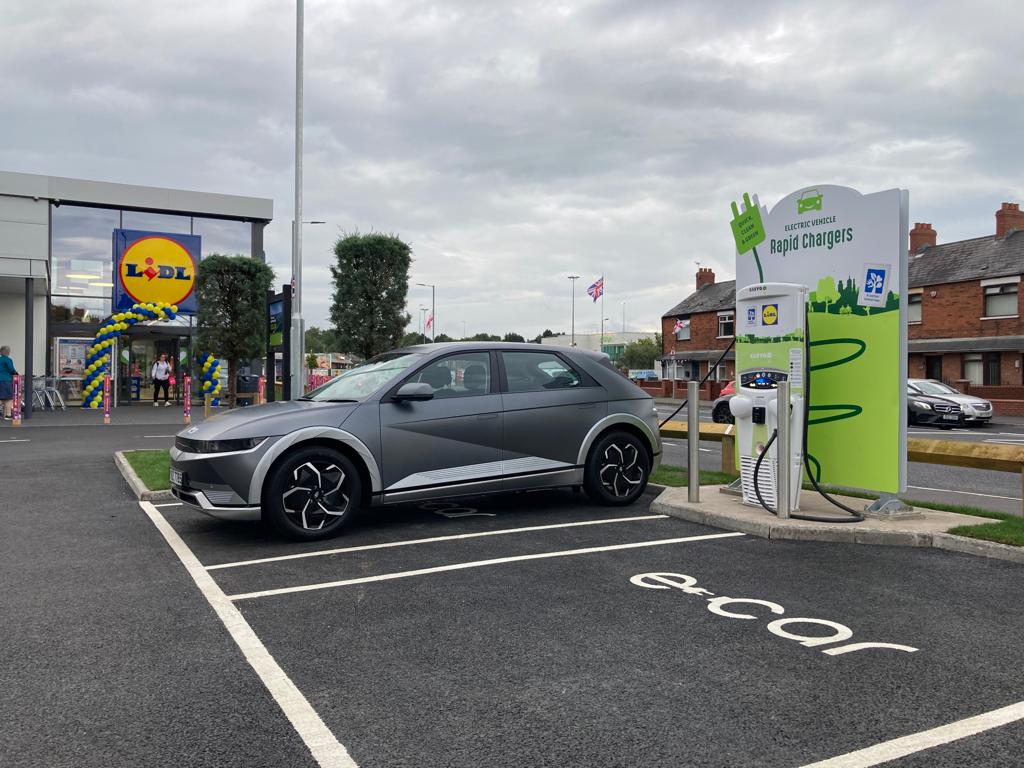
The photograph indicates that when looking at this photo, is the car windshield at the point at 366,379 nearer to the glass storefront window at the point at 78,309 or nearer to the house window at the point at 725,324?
the glass storefront window at the point at 78,309

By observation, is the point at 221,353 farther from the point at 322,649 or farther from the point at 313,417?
the point at 322,649

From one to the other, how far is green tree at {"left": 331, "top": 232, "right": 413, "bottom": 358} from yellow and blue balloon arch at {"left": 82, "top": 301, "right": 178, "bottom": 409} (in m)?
10.0

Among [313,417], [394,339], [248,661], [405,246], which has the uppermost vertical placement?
[405,246]

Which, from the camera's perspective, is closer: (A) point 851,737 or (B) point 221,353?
(A) point 851,737

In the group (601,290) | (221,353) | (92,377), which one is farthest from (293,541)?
(601,290)

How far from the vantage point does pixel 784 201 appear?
7.98 meters

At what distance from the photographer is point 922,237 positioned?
40281 millimetres

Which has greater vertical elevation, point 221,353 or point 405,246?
point 405,246

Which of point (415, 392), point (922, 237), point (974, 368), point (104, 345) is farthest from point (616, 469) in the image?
point (922, 237)

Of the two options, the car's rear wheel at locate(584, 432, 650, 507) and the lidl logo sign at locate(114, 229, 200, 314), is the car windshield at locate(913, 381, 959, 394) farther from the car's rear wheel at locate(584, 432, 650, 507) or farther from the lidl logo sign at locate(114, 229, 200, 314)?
the lidl logo sign at locate(114, 229, 200, 314)

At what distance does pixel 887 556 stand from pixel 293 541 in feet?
15.0

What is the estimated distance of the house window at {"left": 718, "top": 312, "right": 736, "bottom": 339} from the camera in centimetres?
4681

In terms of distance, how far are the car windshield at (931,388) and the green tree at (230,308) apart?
68.9ft

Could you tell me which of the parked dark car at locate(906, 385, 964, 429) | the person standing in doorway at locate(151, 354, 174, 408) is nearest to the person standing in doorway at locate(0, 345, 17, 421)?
the person standing in doorway at locate(151, 354, 174, 408)
